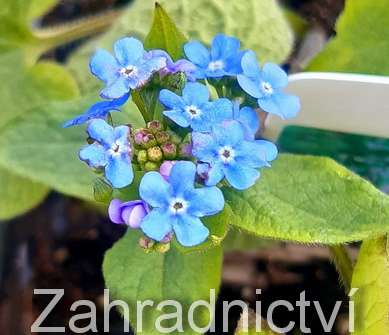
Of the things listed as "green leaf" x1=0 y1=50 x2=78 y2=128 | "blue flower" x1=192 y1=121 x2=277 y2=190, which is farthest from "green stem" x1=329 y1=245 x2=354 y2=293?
"green leaf" x1=0 y1=50 x2=78 y2=128

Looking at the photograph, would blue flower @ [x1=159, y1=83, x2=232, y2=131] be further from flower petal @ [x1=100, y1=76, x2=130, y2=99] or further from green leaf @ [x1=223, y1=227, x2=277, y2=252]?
green leaf @ [x1=223, y1=227, x2=277, y2=252]

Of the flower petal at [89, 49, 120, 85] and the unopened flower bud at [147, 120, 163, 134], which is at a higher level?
the flower petal at [89, 49, 120, 85]

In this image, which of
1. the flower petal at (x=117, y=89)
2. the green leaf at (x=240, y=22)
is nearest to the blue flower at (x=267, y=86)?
the flower petal at (x=117, y=89)

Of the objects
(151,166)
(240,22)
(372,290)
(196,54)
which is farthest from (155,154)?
(240,22)

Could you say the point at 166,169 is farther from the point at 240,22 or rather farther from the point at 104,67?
the point at 240,22

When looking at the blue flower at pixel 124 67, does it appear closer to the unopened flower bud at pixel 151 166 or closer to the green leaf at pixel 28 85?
the unopened flower bud at pixel 151 166

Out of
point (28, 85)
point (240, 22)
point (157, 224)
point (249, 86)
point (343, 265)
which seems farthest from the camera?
point (28, 85)
